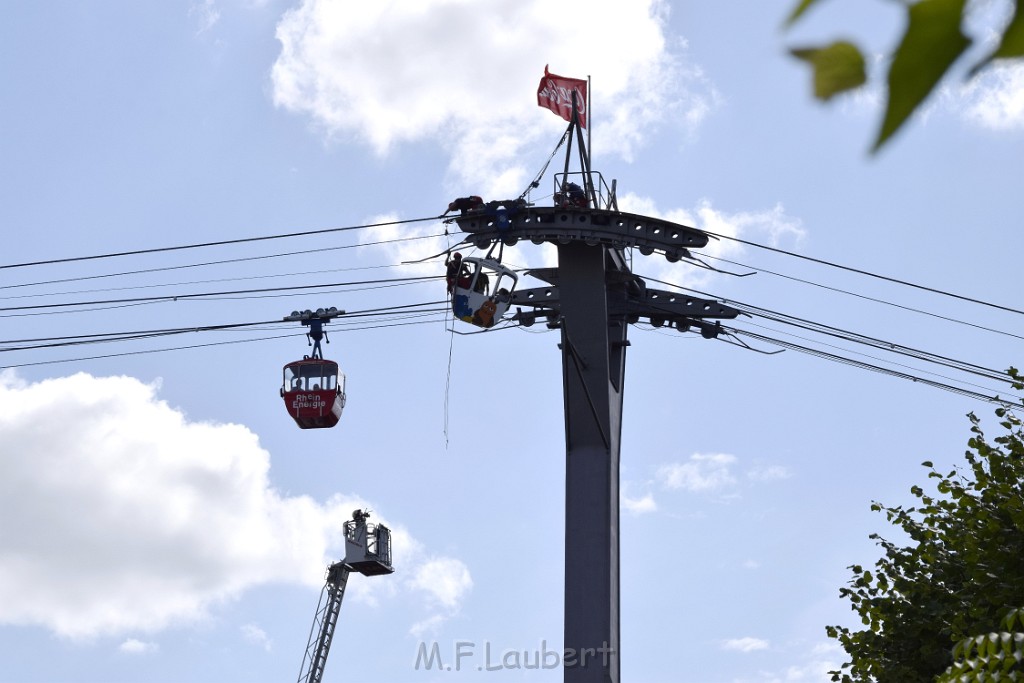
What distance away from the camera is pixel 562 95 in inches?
1932

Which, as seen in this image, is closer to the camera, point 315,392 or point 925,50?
point 925,50

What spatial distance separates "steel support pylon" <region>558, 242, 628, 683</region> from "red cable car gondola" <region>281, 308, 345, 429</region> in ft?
27.2

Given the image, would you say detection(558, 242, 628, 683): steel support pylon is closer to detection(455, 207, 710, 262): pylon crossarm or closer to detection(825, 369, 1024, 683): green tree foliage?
detection(455, 207, 710, 262): pylon crossarm

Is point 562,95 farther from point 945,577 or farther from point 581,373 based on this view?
point 945,577

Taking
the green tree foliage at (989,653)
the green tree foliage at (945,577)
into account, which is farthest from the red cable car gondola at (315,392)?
the green tree foliage at (989,653)

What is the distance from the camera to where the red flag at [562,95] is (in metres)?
48.6

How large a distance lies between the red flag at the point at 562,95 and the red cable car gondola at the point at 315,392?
10.2m

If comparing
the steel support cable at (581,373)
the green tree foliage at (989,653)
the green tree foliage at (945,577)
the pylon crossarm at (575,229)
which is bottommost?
the green tree foliage at (989,653)

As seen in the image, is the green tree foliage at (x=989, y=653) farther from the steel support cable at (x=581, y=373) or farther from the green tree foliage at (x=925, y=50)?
the steel support cable at (x=581, y=373)

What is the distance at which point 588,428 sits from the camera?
4544 centimetres

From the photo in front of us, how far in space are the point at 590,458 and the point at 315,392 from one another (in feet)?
32.1

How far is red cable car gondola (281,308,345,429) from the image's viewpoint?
47.9m

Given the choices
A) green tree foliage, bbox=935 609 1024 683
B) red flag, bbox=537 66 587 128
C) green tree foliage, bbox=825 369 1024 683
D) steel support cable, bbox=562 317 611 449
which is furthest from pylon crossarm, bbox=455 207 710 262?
green tree foliage, bbox=935 609 1024 683

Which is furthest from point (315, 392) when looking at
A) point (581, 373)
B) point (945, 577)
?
point (945, 577)
